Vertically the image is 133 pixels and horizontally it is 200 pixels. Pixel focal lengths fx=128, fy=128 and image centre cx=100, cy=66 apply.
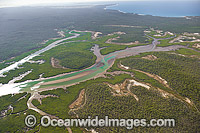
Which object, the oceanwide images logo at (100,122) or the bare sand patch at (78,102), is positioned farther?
the bare sand patch at (78,102)

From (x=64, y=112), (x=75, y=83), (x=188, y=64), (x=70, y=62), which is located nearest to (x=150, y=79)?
(x=188, y=64)

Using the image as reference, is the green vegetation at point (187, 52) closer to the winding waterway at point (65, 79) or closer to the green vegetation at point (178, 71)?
the green vegetation at point (178, 71)

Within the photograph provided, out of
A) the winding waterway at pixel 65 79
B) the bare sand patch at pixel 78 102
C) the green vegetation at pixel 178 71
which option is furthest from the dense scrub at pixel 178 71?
the bare sand patch at pixel 78 102

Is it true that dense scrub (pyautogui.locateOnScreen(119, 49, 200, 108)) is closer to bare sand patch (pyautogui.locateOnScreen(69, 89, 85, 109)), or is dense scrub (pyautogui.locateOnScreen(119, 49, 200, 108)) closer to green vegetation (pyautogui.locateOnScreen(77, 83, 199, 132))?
green vegetation (pyautogui.locateOnScreen(77, 83, 199, 132))

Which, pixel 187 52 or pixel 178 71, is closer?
pixel 178 71

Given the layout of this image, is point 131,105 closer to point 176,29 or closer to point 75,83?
point 75,83

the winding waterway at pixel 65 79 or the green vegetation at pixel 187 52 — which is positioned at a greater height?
the green vegetation at pixel 187 52

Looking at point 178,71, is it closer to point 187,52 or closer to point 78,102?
point 187,52

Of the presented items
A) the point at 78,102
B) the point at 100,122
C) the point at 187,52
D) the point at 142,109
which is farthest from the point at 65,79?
the point at 187,52
